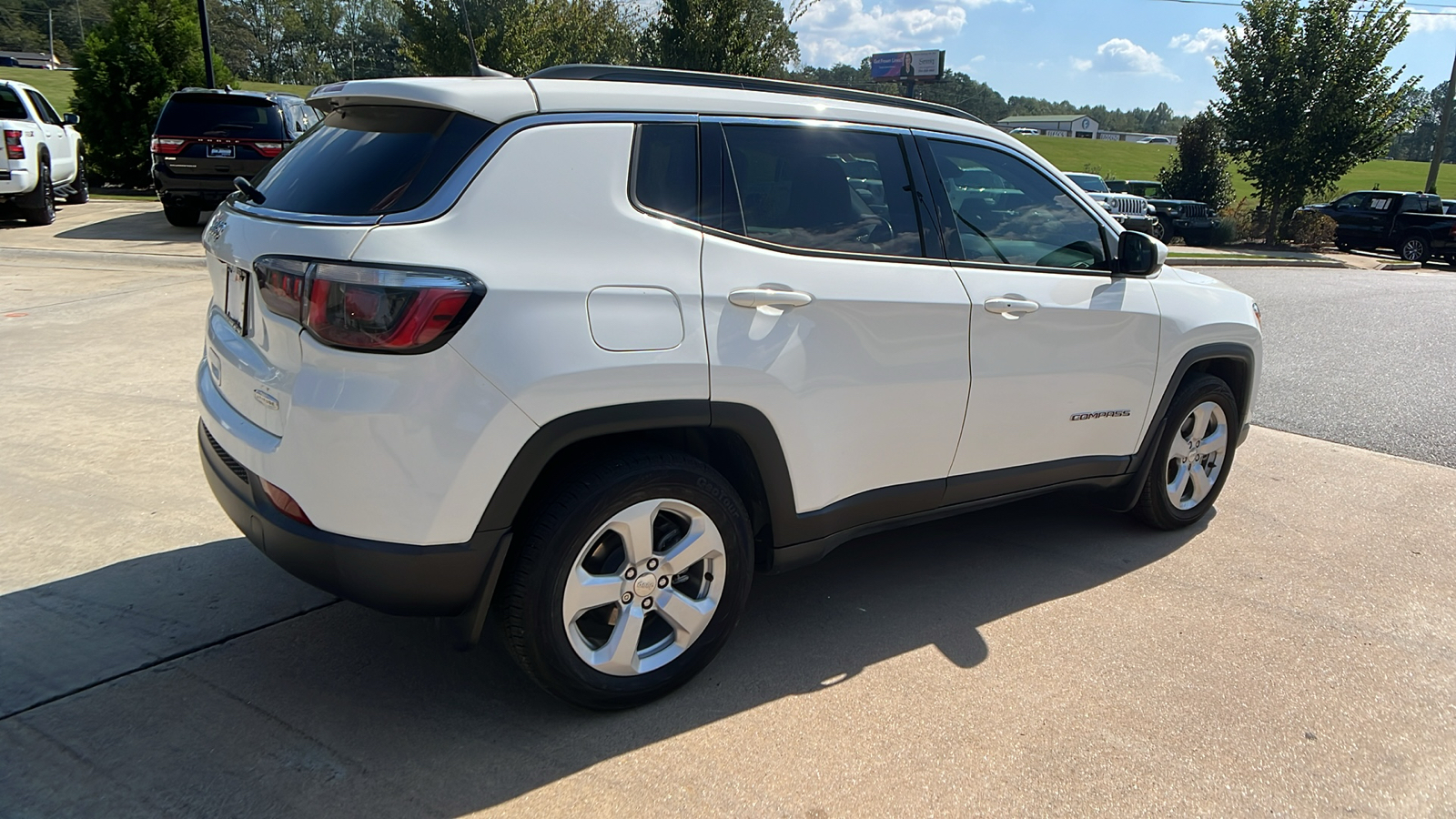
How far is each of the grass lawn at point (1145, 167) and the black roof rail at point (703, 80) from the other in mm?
50567

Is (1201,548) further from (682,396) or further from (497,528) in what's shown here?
(497,528)

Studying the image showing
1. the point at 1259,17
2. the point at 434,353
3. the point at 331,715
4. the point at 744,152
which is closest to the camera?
the point at 434,353

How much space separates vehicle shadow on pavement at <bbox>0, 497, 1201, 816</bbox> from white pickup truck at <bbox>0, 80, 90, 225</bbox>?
12.3m

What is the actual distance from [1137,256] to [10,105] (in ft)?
53.0

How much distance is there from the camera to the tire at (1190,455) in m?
4.42

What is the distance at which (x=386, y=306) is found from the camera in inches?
95.1

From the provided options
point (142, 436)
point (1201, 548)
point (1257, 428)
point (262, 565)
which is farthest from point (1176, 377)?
point (142, 436)

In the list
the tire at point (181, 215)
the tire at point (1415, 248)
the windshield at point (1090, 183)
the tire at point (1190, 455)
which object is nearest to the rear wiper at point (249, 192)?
the tire at point (1190, 455)

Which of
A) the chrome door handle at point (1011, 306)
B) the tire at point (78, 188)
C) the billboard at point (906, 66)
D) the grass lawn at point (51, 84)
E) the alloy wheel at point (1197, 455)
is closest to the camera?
the chrome door handle at point (1011, 306)

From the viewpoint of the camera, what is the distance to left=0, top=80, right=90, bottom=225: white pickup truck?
13.0 metres

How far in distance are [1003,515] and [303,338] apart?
3514 millimetres

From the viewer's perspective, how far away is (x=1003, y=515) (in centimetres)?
490

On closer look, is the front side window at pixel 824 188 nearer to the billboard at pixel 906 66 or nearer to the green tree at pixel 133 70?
the green tree at pixel 133 70

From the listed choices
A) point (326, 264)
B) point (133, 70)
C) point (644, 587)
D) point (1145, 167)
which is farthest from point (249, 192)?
point (1145, 167)
